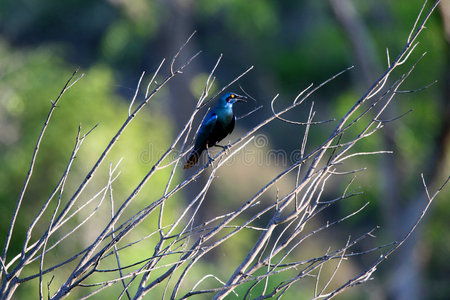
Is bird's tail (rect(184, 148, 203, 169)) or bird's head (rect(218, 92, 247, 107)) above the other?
bird's head (rect(218, 92, 247, 107))

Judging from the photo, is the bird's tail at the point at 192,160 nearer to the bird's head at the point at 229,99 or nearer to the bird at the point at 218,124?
the bird at the point at 218,124

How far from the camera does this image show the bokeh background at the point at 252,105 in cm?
944

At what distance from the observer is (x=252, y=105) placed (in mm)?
20078

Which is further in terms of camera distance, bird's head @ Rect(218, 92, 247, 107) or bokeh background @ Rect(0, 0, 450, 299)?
bokeh background @ Rect(0, 0, 450, 299)

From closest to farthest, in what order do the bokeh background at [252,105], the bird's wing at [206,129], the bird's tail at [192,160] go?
the bird's tail at [192,160] < the bird's wing at [206,129] < the bokeh background at [252,105]

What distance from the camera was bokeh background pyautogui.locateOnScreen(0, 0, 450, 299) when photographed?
944cm

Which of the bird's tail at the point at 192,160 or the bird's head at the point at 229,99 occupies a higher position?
the bird's head at the point at 229,99

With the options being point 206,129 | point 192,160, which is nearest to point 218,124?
point 206,129

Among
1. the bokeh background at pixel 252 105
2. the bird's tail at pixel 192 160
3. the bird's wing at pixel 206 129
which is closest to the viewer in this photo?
the bird's tail at pixel 192 160

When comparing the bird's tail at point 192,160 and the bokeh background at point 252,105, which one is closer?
the bird's tail at point 192,160

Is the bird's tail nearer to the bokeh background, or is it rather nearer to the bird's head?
the bird's head

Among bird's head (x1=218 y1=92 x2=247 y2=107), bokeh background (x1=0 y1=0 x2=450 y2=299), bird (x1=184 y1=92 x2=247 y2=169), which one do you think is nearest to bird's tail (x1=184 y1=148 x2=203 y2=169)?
bird (x1=184 y1=92 x2=247 y2=169)

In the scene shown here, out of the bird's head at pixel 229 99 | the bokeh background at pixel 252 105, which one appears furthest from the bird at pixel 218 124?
the bokeh background at pixel 252 105

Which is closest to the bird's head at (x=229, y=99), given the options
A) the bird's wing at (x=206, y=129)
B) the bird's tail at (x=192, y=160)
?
the bird's wing at (x=206, y=129)
